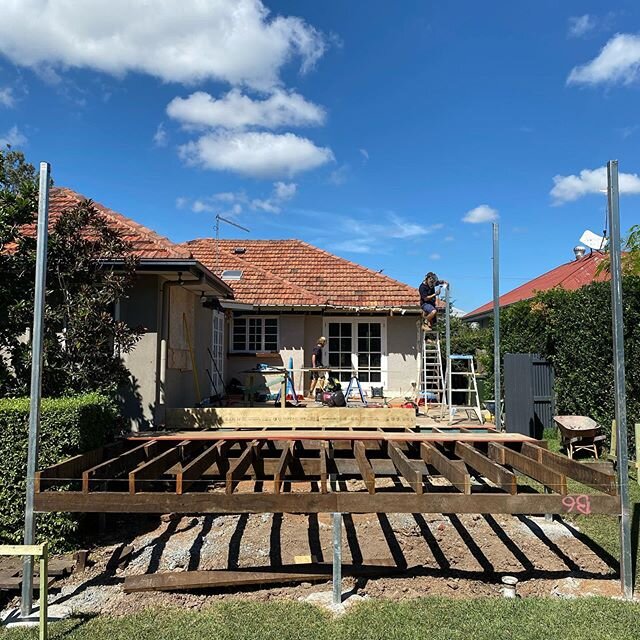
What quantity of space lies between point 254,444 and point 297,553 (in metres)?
1.37

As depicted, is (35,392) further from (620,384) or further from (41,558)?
(620,384)

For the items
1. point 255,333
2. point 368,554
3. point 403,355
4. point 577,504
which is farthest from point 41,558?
point 403,355

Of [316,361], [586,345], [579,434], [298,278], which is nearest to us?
[579,434]

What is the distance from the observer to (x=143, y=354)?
27.1 ft

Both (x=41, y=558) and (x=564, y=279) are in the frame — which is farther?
(x=564, y=279)

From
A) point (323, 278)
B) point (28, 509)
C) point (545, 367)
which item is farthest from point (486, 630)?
point (323, 278)

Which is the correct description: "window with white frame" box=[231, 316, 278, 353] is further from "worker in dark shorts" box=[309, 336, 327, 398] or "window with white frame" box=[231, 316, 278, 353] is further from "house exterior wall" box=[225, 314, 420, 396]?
"worker in dark shorts" box=[309, 336, 327, 398]

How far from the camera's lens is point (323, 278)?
671 inches

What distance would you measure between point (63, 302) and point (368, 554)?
4.77 meters

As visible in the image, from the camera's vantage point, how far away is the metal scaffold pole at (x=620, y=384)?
4.51m

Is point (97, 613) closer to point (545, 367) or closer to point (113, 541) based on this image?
point (113, 541)

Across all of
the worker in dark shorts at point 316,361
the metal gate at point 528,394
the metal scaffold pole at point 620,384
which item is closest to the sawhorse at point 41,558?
the metal scaffold pole at point 620,384

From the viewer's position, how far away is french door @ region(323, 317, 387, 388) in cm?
1507

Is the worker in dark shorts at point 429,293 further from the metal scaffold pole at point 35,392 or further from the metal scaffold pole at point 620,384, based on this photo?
the metal scaffold pole at point 35,392
